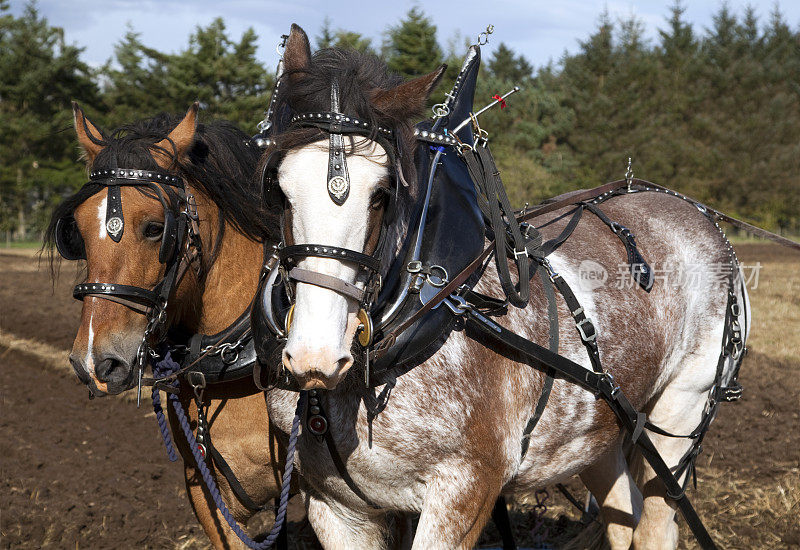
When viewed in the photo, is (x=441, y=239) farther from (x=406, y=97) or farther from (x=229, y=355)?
(x=229, y=355)

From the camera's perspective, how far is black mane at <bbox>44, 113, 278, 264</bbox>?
2746 mm

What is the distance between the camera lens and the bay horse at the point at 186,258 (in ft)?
8.25

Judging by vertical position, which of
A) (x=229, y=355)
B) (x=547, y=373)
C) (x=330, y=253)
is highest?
(x=330, y=253)

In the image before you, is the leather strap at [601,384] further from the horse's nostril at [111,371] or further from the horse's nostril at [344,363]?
the horse's nostril at [111,371]

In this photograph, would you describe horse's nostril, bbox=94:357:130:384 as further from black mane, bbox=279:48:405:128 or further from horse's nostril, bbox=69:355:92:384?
black mane, bbox=279:48:405:128

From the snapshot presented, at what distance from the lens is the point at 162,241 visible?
2596mm

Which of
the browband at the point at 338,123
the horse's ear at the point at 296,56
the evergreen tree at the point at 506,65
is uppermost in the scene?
the evergreen tree at the point at 506,65

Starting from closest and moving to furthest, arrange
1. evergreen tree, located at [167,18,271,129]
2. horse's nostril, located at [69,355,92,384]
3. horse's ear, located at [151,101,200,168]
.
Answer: horse's nostril, located at [69,355,92,384] < horse's ear, located at [151,101,200,168] < evergreen tree, located at [167,18,271,129]

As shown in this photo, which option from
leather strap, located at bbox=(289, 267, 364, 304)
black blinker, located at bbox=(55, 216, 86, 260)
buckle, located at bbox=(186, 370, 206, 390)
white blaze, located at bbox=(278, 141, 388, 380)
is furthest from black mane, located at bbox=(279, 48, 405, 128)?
buckle, located at bbox=(186, 370, 206, 390)

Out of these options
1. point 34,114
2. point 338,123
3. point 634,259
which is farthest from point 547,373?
point 34,114

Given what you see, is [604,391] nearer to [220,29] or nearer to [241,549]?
[241,549]

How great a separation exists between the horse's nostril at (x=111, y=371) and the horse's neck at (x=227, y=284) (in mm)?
499

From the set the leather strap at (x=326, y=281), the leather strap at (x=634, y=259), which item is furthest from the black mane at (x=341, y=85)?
the leather strap at (x=634, y=259)

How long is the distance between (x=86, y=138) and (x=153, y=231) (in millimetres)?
571
